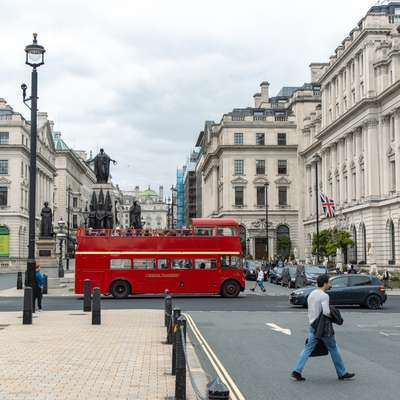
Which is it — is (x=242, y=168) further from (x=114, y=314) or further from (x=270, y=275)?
(x=114, y=314)

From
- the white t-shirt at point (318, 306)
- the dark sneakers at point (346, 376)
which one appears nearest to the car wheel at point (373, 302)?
the dark sneakers at point (346, 376)

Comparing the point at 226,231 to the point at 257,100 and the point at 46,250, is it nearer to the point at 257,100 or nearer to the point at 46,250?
the point at 46,250

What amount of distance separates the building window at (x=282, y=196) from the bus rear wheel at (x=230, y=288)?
67143 millimetres

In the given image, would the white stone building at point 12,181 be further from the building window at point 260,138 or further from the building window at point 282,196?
the building window at point 282,196

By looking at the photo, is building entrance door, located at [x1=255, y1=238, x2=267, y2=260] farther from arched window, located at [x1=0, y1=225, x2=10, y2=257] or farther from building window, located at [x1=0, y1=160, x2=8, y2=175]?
building window, located at [x1=0, y1=160, x2=8, y2=175]

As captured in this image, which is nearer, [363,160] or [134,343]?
[134,343]

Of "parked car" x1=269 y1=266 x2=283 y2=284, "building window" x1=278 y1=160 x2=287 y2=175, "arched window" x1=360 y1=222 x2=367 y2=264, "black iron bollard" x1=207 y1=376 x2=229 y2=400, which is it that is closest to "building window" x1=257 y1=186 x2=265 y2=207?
"building window" x1=278 y1=160 x2=287 y2=175

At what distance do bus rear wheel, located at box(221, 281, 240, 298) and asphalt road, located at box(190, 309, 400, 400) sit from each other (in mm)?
12197

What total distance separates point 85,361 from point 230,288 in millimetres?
25283

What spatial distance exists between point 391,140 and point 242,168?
41.5 m

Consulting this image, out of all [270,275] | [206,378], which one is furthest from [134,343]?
[270,275]

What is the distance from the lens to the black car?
2938cm

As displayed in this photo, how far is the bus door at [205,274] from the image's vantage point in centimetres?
3781

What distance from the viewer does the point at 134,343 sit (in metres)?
16.2
